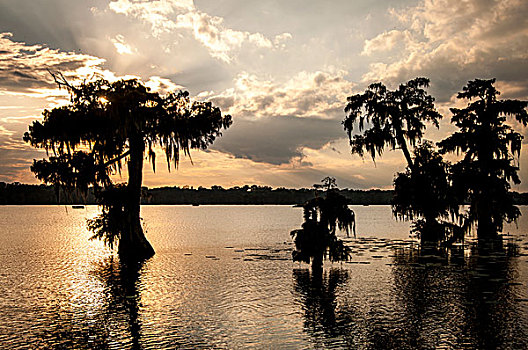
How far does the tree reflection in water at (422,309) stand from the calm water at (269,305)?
1.9 inches

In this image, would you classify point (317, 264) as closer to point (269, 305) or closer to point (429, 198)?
point (269, 305)

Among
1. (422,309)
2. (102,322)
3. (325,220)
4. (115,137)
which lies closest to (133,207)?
(115,137)

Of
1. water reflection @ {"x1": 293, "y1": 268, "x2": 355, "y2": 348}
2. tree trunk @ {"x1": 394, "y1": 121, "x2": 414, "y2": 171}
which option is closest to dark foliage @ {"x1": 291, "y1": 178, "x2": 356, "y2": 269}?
water reflection @ {"x1": 293, "y1": 268, "x2": 355, "y2": 348}

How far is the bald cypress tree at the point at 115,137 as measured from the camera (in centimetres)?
3369

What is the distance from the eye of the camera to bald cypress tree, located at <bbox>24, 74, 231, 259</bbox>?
33.7 meters

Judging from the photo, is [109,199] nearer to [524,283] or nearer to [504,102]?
[524,283]

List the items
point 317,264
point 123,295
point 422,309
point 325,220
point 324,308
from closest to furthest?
point 422,309 → point 324,308 → point 123,295 → point 325,220 → point 317,264

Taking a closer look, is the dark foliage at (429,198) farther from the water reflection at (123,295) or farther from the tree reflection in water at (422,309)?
the water reflection at (123,295)

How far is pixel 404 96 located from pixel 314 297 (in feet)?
93.2

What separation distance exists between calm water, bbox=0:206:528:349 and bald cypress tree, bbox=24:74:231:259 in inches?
170

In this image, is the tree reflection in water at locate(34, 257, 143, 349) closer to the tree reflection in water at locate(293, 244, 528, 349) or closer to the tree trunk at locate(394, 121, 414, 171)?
the tree reflection in water at locate(293, 244, 528, 349)

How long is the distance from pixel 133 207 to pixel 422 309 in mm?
22490

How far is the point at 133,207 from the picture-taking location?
35.5 m

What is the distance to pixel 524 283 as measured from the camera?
24.9m
